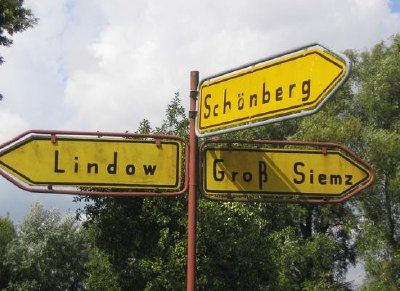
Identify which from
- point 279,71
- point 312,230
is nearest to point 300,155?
point 279,71

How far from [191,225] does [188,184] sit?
0.95 feet

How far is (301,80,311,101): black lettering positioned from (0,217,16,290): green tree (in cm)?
3865

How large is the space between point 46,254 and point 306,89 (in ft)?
126

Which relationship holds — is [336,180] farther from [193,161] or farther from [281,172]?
[193,161]

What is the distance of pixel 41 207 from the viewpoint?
42562 mm

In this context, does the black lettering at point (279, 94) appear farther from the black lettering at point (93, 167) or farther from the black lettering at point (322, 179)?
the black lettering at point (93, 167)

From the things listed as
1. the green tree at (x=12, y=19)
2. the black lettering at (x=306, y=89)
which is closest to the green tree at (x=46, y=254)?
the green tree at (x=12, y=19)

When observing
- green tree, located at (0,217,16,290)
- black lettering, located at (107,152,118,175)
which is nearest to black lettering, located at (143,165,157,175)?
black lettering, located at (107,152,118,175)

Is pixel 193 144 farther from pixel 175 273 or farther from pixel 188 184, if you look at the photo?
pixel 175 273

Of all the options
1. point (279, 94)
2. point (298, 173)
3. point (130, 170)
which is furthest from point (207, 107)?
point (298, 173)

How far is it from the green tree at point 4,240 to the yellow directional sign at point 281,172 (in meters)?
38.0

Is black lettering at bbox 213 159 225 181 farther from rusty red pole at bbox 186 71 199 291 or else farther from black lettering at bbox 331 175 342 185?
black lettering at bbox 331 175 342 185

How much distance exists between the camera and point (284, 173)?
4.69m

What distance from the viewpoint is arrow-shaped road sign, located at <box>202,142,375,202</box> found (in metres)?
4.55
